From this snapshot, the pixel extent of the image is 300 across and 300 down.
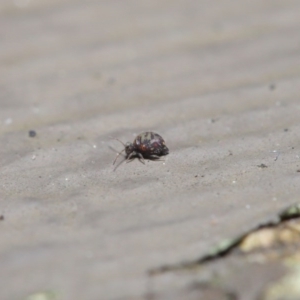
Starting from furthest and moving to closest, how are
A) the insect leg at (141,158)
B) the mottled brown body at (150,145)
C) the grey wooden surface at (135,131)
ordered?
1. the insect leg at (141,158)
2. the mottled brown body at (150,145)
3. the grey wooden surface at (135,131)

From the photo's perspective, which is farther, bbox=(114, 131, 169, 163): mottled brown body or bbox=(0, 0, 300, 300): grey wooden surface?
bbox=(114, 131, 169, 163): mottled brown body

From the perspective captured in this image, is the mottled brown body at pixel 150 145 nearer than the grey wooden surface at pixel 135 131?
No

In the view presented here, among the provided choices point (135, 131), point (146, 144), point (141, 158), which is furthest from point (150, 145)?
point (135, 131)

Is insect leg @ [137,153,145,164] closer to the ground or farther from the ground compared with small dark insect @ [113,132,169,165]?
closer to the ground

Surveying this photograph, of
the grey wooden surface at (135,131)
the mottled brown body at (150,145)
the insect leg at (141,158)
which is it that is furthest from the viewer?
the insect leg at (141,158)

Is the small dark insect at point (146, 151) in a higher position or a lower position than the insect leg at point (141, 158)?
higher

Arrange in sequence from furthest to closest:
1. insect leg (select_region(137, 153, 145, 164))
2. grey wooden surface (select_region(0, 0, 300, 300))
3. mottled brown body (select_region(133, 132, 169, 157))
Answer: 1. insect leg (select_region(137, 153, 145, 164))
2. mottled brown body (select_region(133, 132, 169, 157))
3. grey wooden surface (select_region(0, 0, 300, 300))
